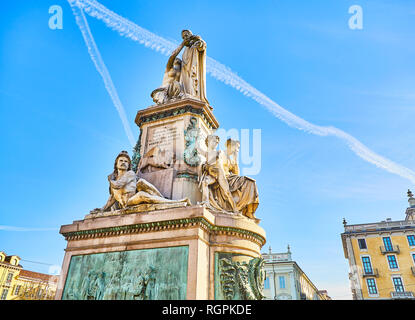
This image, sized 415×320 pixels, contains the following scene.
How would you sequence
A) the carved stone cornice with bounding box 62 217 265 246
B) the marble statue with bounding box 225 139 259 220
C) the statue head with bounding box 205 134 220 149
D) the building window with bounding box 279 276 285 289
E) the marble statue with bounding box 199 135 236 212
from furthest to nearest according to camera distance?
the building window with bounding box 279 276 285 289, the statue head with bounding box 205 134 220 149, the marble statue with bounding box 225 139 259 220, the marble statue with bounding box 199 135 236 212, the carved stone cornice with bounding box 62 217 265 246

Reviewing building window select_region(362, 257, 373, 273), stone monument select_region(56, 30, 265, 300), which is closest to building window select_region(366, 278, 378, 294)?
building window select_region(362, 257, 373, 273)

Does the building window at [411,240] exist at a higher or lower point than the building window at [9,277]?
higher

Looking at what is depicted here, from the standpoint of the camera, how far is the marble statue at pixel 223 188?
7.99m

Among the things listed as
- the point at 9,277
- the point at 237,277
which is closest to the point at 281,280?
the point at 9,277

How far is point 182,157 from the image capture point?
895cm

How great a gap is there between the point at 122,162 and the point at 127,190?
36.1 inches

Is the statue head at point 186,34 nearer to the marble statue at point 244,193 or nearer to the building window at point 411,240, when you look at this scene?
the marble statue at point 244,193

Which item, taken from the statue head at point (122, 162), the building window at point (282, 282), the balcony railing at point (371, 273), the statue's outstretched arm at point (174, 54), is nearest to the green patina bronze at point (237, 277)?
the statue head at point (122, 162)

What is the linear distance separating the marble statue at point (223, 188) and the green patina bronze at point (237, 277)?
4.30 feet

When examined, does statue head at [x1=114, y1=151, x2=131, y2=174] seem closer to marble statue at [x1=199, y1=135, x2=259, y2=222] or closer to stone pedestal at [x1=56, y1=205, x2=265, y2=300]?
stone pedestal at [x1=56, y1=205, x2=265, y2=300]

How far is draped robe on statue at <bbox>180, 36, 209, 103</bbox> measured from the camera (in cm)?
1125
